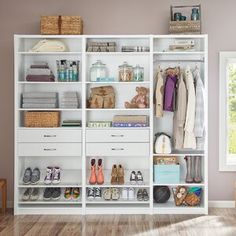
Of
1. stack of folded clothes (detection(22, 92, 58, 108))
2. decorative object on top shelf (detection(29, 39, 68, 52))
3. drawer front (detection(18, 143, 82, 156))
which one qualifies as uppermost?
decorative object on top shelf (detection(29, 39, 68, 52))

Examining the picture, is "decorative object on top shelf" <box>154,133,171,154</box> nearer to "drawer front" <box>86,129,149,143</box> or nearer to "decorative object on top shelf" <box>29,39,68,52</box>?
"drawer front" <box>86,129,149,143</box>

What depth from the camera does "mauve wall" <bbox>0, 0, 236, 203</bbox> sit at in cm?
670

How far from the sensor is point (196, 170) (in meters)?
6.45

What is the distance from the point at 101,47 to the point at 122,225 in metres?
2.06

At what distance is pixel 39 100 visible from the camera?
6328mm

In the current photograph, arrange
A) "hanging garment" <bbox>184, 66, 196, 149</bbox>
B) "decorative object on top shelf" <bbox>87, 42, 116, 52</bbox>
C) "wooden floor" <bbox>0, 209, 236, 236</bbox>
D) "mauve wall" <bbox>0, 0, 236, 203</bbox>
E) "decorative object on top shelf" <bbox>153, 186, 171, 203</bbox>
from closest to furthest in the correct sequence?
"wooden floor" <bbox>0, 209, 236, 236</bbox>, "hanging garment" <bbox>184, 66, 196, 149</bbox>, "decorative object on top shelf" <bbox>87, 42, 116, 52</bbox>, "decorative object on top shelf" <bbox>153, 186, 171, 203</bbox>, "mauve wall" <bbox>0, 0, 236, 203</bbox>

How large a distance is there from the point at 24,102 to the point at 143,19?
177 centimetres

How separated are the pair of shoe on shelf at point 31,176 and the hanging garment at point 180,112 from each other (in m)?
1.66

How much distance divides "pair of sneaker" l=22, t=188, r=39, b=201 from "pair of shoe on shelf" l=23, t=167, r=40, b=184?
0.17m

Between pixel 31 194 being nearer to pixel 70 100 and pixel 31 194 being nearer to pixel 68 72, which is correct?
pixel 70 100

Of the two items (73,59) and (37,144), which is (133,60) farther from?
(37,144)

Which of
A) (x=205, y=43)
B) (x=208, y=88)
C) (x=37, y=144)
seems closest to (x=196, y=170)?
(x=208, y=88)

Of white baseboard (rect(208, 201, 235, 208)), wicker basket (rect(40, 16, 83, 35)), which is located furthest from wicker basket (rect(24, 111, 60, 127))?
white baseboard (rect(208, 201, 235, 208))

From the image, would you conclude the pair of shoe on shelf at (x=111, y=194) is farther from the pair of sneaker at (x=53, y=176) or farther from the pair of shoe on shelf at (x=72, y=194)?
the pair of sneaker at (x=53, y=176)
